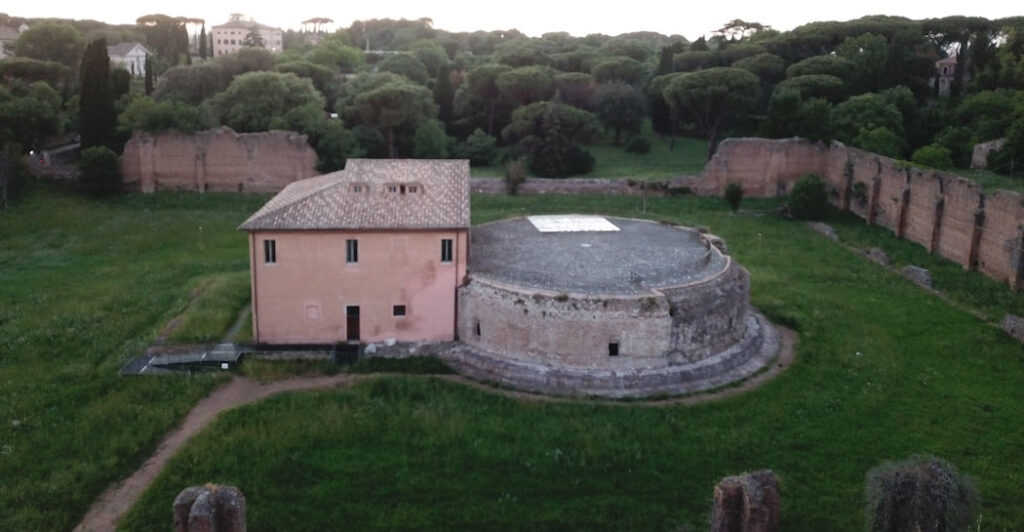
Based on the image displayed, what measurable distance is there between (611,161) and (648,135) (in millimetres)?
5881

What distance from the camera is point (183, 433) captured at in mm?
12836

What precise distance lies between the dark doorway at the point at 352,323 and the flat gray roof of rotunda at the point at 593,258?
2.40m

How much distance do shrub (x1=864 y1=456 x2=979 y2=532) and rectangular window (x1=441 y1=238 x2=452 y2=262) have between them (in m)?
9.83

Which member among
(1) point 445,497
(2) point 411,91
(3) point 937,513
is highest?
(2) point 411,91

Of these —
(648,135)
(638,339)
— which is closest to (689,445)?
(638,339)

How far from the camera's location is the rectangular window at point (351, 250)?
16.0 meters

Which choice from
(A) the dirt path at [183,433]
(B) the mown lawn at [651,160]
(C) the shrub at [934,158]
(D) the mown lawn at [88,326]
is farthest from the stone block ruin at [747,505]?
(B) the mown lawn at [651,160]

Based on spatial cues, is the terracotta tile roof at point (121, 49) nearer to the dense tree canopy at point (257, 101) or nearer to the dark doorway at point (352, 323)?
the dense tree canopy at point (257, 101)

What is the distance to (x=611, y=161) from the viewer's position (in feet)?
125

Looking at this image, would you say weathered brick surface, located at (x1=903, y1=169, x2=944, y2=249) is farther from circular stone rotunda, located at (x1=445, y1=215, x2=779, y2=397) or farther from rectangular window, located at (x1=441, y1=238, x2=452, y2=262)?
rectangular window, located at (x1=441, y1=238, x2=452, y2=262)

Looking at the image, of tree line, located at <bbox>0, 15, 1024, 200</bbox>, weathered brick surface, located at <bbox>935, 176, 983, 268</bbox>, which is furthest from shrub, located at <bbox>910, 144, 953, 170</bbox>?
weathered brick surface, located at <bbox>935, 176, 983, 268</bbox>

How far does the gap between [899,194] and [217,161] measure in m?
23.9

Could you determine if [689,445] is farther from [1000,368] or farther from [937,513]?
[1000,368]

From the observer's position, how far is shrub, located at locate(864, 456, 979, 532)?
752 cm
